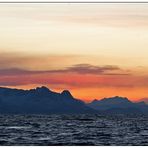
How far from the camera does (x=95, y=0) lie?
107 ft

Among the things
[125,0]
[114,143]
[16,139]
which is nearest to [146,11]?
[114,143]

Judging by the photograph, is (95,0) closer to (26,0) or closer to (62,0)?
(62,0)

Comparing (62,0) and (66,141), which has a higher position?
(62,0)

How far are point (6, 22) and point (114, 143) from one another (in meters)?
25.8

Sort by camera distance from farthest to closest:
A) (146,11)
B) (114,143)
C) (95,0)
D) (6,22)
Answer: (6,22) < (146,11) < (114,143) < (95,0)

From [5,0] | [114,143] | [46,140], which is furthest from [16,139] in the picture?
[5,0]

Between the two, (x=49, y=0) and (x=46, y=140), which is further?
(x=46, y=140)

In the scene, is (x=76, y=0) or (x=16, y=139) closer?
(x=76, y=0)

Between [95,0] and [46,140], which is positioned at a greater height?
[95,0]

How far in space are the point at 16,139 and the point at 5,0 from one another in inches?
979

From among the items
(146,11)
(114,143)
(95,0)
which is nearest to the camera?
(95,0)

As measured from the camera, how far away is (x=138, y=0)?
111 feet

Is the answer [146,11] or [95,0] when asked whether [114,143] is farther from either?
[95,0]

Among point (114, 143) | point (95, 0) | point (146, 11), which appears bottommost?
point (114, 143)
